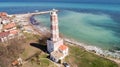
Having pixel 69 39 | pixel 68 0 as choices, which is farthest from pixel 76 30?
pixel 68 0

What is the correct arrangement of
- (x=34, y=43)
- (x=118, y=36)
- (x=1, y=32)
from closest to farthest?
(x=34, y=43) → (x=1, y=32) → (x=118, y=36)

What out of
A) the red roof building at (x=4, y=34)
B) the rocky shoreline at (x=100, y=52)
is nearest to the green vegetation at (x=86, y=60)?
the rocky shoreline at (x=100, y=52)

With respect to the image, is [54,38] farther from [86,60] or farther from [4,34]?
[4,34]

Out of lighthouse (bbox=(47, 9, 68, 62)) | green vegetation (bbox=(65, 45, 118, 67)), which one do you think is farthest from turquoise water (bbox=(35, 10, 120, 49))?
lighthouse (bbox=(47, 9, 68, 62))

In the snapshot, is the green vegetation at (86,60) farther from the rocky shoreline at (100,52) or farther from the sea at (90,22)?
the sea at (90,22)

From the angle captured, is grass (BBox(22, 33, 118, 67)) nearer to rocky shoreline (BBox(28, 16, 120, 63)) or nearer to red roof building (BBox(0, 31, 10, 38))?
rocky shoreline (BBox(28, 16, 120, 63))

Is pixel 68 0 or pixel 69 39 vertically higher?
pixel 68 0

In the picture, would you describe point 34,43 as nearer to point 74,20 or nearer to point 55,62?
point 55,62

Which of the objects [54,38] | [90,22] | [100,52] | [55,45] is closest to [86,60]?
[55,45]
